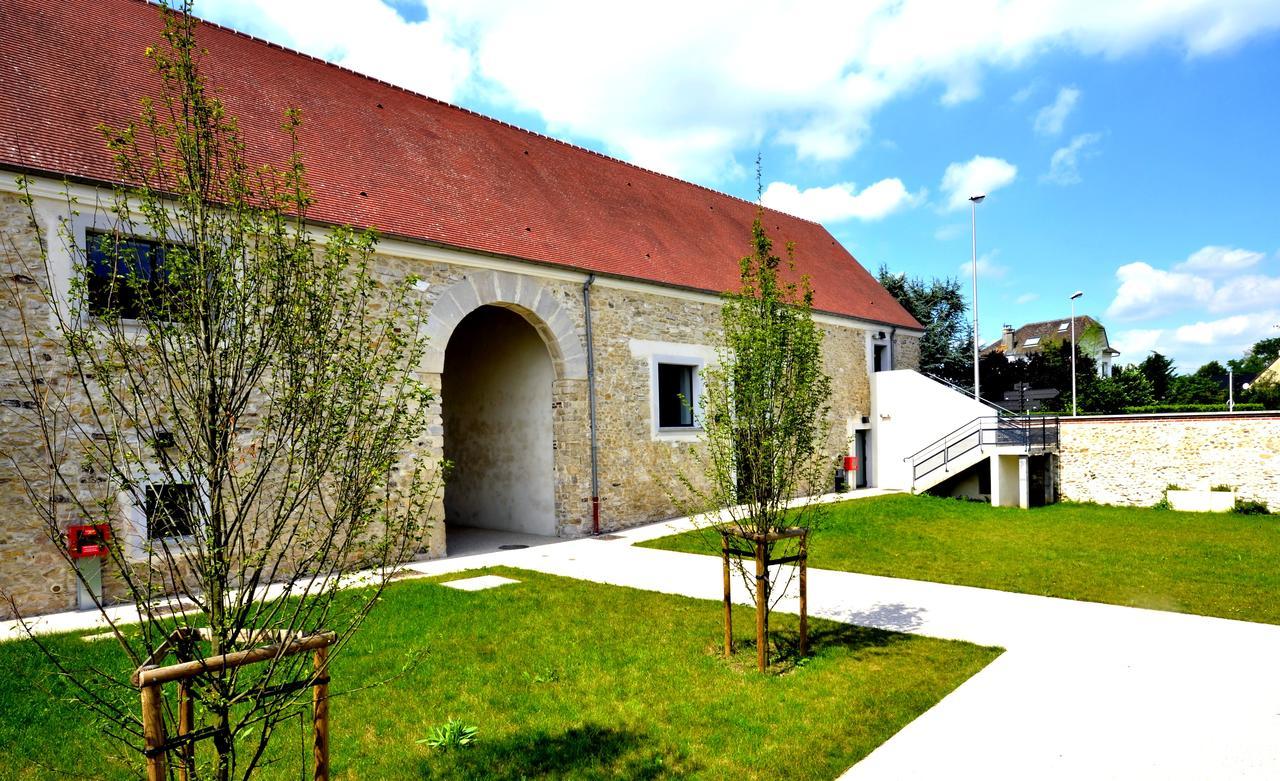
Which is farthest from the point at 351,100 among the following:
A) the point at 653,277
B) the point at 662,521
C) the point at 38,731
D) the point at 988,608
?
the point at 988,608

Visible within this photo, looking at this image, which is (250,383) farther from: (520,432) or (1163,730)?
(520,432)

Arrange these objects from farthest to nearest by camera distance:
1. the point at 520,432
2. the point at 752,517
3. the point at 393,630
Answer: the point at 520,432, the point at 393,630, the point at 752,517

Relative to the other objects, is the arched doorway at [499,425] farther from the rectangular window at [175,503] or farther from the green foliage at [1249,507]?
the green foliage at [1249,507]

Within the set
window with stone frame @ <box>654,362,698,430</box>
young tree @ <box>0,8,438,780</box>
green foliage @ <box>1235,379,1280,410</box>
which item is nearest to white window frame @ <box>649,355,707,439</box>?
window with stone frame @ <box>654,362,698,430</box>

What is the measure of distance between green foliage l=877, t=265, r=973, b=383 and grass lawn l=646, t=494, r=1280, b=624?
13.2 metres

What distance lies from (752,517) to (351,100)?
11.6 meters

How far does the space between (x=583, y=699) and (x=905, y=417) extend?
17.7 metres

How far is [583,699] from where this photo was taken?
557 cm

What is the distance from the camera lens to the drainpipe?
1375cm

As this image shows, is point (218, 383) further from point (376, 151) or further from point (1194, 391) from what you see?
point (1194, 391)

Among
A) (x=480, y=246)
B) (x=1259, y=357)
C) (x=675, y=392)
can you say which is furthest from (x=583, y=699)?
(x=1259, y=357)

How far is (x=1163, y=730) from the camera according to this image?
4.80 m

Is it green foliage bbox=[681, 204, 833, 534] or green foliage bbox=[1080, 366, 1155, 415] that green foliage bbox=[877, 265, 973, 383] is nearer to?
green foliage bbox=[1080, 366, 1155, 415]

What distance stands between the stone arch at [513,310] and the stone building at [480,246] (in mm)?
31
